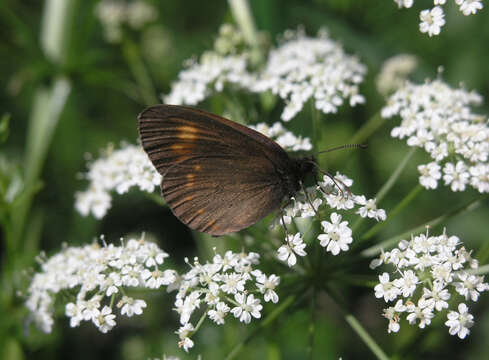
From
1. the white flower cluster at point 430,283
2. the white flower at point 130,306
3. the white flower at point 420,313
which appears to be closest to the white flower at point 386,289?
the white flower cluster at point 430,283

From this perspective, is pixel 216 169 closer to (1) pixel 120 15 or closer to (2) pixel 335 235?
(2) pixel 335 235

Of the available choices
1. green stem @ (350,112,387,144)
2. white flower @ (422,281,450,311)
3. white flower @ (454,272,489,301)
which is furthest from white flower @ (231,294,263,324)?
green stem @ (350,112,387,144)

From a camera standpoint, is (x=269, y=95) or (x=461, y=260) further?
(x=269, y=95)

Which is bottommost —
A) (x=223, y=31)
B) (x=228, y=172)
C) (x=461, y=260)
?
(x=461, y=260)

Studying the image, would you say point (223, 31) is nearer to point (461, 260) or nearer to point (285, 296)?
point (285, 296)

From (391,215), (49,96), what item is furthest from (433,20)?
(49,96)

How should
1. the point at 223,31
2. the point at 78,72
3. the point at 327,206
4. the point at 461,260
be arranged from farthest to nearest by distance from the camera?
1. the point at 78,72
2. the point at 223,31
3. the point at 327,206
4. the point at 461,260

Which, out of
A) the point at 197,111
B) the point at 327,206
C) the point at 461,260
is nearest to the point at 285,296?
the point at 327,206

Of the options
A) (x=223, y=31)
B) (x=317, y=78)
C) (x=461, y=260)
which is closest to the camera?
(x=461, y=260)
